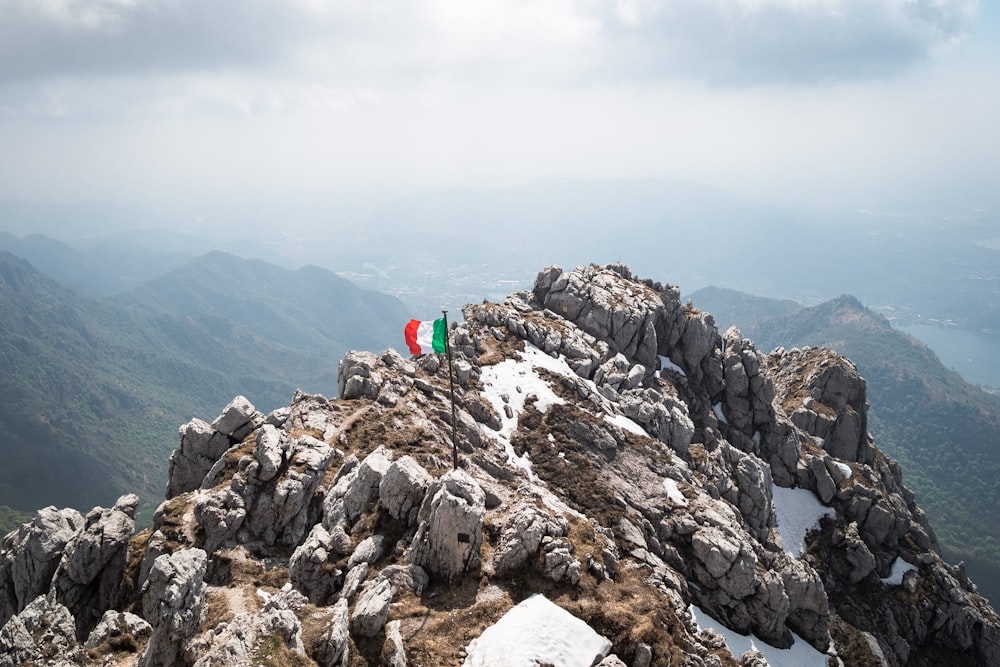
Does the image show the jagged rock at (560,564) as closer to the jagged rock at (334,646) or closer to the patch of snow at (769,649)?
the jagged rock at (334,646)

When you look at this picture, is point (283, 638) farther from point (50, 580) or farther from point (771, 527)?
point (771, 527)

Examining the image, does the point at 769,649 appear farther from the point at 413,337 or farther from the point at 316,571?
the point at 413,337

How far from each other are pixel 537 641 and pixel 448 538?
6890mm

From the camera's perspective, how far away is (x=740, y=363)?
87.1 m

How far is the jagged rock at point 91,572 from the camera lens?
1266 inches

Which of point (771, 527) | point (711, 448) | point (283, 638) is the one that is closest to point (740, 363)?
point (711, 448)

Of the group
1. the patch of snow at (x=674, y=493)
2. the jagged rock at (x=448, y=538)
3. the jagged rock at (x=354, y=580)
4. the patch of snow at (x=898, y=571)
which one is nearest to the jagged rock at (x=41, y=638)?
the jagged rock at (x=354, y=580)

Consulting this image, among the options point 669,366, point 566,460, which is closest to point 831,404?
point 669,366

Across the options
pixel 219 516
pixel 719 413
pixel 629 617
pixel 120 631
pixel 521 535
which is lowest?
pixel 719 413

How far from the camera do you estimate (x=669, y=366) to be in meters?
86.5

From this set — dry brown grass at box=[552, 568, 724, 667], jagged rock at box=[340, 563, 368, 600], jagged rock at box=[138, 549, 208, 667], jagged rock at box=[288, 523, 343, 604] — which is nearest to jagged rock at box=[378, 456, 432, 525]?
jagged rock at box=[288, 523, 343, 604]

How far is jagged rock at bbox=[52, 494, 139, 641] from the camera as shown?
105 feet

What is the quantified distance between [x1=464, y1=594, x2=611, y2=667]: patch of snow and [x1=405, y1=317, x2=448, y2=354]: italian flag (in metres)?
18.2

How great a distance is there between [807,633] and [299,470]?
164 ft
